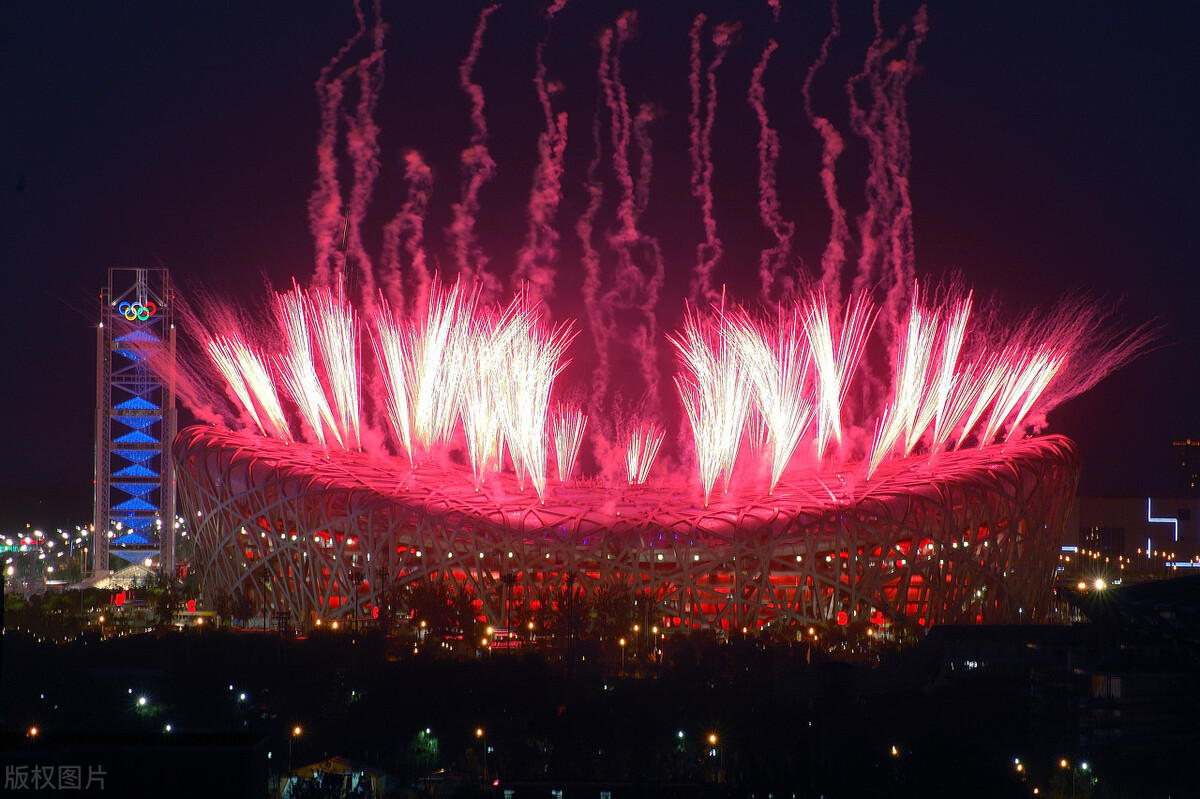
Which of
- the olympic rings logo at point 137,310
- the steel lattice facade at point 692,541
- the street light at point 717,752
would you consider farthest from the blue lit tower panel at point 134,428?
the street light at point 717,752

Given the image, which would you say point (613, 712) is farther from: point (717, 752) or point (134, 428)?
point (134, 428)

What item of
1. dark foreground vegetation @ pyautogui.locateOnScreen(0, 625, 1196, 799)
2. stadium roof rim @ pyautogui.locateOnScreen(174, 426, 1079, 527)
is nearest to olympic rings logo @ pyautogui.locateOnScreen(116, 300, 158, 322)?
stadium roof rim @ pyautogui.locateOnScreen(174, 426, 1079, 527)

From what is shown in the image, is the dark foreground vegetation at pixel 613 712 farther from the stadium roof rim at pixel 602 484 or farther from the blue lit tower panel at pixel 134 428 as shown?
the blue lit tower panel at pixel 134 428

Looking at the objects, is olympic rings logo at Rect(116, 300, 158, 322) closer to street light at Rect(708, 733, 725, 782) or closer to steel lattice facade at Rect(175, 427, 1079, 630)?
steel lattice facade at Rect(175, 427, 1079, 630)

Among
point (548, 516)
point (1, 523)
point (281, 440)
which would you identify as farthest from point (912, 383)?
point (1, 523)

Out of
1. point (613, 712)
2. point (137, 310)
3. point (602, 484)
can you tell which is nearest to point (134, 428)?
point (137, 310)

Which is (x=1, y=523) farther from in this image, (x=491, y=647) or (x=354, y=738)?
(x=354, y=738)

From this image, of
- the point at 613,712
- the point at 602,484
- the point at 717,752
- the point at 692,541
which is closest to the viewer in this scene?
the point at 717,752
